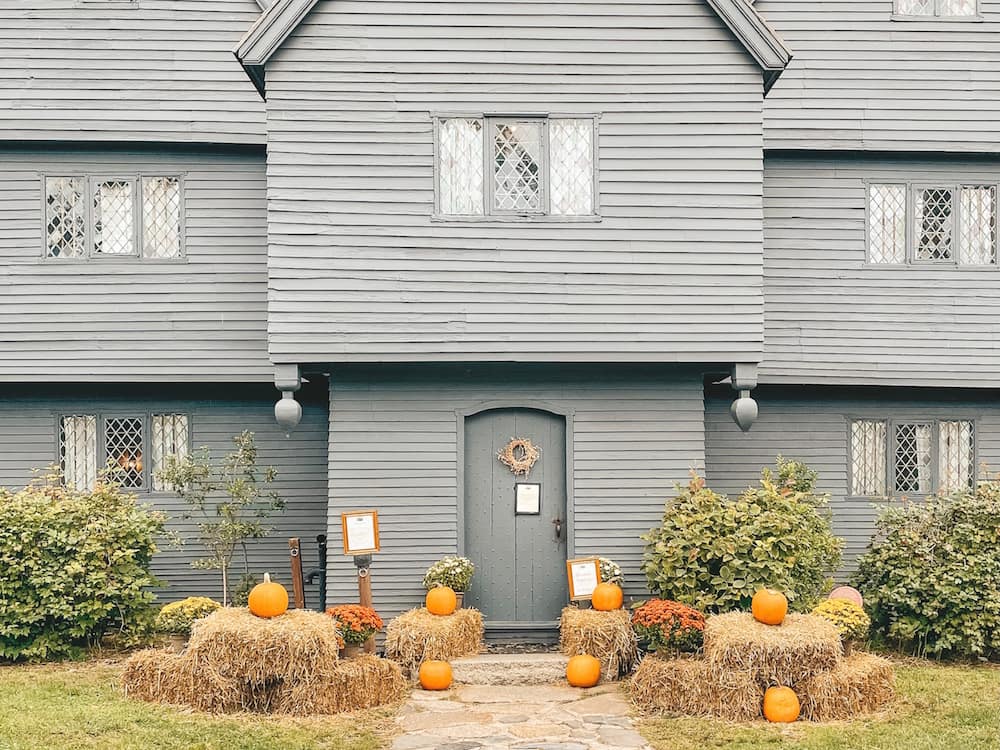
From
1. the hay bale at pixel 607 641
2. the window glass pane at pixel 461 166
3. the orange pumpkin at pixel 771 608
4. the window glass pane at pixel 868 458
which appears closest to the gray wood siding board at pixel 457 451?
the hay bale at pixel 607 641

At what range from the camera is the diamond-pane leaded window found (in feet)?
50.2

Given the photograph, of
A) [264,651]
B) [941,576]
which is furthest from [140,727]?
[941,576]

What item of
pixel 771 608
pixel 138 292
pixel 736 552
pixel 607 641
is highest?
pixel 138 292

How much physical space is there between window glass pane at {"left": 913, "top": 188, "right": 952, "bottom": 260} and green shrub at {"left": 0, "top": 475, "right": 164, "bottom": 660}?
10.7 m

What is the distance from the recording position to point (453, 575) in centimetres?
1266

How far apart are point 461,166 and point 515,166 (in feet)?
2.03

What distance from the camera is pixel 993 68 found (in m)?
15.4

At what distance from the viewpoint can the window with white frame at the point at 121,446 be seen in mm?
15211

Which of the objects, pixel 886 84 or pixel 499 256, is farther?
pixel 886 84

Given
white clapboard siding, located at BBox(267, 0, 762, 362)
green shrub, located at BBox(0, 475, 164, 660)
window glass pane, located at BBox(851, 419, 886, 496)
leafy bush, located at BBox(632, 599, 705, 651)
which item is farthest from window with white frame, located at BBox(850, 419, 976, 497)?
green shrub, located at BBox(0, 475, 164, 660)

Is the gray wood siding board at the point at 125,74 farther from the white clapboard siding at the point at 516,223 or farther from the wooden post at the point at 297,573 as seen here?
the wooden post at the point at 297,573

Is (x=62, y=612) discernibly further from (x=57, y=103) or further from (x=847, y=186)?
(x=847, y=186)

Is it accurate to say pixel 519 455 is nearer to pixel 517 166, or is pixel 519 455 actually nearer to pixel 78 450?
pixel 517 166

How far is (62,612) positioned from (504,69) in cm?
778
